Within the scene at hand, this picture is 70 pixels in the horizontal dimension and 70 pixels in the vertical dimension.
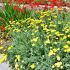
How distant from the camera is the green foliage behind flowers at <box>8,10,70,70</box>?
169 inches

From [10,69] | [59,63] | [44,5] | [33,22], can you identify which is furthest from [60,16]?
[44,5]

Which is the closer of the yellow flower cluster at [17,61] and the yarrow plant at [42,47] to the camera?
the yarrow plant at [42,47]

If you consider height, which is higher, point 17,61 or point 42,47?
point 42,47

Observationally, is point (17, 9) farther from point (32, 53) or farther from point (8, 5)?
point (32, 53)

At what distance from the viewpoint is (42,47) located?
4.54 meters

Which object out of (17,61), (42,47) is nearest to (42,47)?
(42,47)

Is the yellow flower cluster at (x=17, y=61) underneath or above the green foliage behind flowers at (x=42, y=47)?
underneath

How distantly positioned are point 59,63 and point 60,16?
1885 mm

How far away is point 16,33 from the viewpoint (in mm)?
5328

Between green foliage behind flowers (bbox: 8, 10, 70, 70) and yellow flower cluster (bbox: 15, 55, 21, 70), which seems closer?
green foliage behind flowers (bbox: 8, 10, 70, 70)

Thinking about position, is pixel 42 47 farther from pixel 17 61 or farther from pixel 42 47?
pixel 17 61

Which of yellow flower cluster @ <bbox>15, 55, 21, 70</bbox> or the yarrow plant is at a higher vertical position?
the yarrow plant

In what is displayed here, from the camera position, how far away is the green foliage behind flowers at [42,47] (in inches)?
169

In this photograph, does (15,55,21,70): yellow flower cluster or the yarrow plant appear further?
(15,55,21,70): yellow flower cluster
